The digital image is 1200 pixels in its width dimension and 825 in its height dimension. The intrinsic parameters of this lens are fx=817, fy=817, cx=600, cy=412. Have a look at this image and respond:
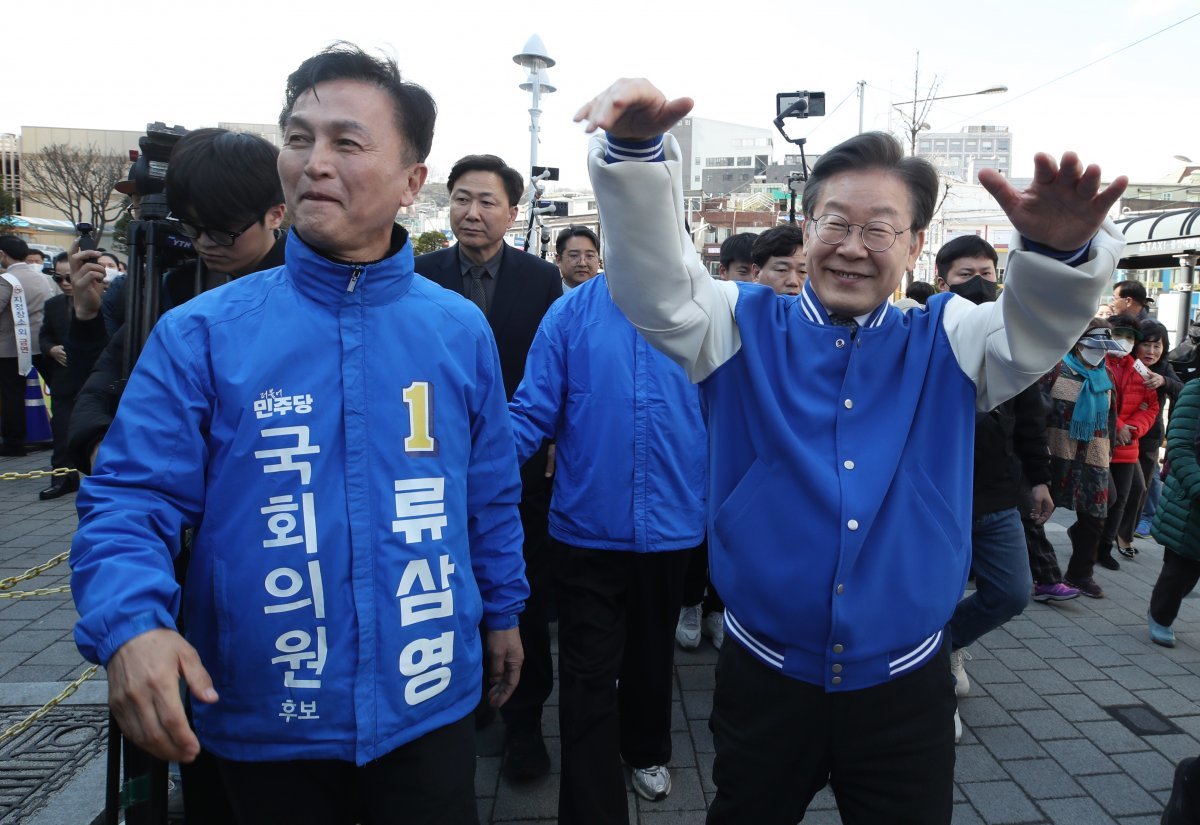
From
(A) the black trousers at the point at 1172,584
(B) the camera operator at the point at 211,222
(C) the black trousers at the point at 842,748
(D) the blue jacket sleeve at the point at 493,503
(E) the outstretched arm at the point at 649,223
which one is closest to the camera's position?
(E) the outstretched arm at the point at 649,223

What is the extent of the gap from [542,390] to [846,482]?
141cm

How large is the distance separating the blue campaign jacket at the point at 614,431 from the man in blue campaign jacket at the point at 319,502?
3.56 feet

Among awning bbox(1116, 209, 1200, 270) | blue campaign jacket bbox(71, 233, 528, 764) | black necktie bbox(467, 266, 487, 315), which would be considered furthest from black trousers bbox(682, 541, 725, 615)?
awning bbox(1116, 209, 1200, 270)

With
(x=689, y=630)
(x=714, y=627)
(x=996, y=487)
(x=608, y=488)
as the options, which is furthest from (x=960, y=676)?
(x=608, y=488)

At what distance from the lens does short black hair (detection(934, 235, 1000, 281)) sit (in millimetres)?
3832

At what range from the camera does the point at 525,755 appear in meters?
3.17

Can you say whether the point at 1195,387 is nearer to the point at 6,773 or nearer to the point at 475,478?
the point at 475,478

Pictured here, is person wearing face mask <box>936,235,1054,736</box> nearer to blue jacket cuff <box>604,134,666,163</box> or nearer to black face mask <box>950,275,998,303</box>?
black face mask <box>950,275,998,303</box>

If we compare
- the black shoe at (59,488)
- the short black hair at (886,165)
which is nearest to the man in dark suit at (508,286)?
the short black hair at (886,165)

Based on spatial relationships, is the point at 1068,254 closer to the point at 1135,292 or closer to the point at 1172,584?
the point at 1172,584

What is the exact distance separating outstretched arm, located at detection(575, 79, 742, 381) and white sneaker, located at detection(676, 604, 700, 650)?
3.06 m

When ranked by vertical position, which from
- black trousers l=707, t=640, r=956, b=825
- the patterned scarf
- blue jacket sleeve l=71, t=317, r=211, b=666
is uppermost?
blue jacket sleeve l=71, t=317, r=211, b=666

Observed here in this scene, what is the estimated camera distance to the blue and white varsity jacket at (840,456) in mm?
1712

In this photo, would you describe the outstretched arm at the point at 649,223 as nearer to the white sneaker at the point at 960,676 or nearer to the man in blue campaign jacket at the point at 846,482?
the man in blue campaign jacket at the point at 846,482
